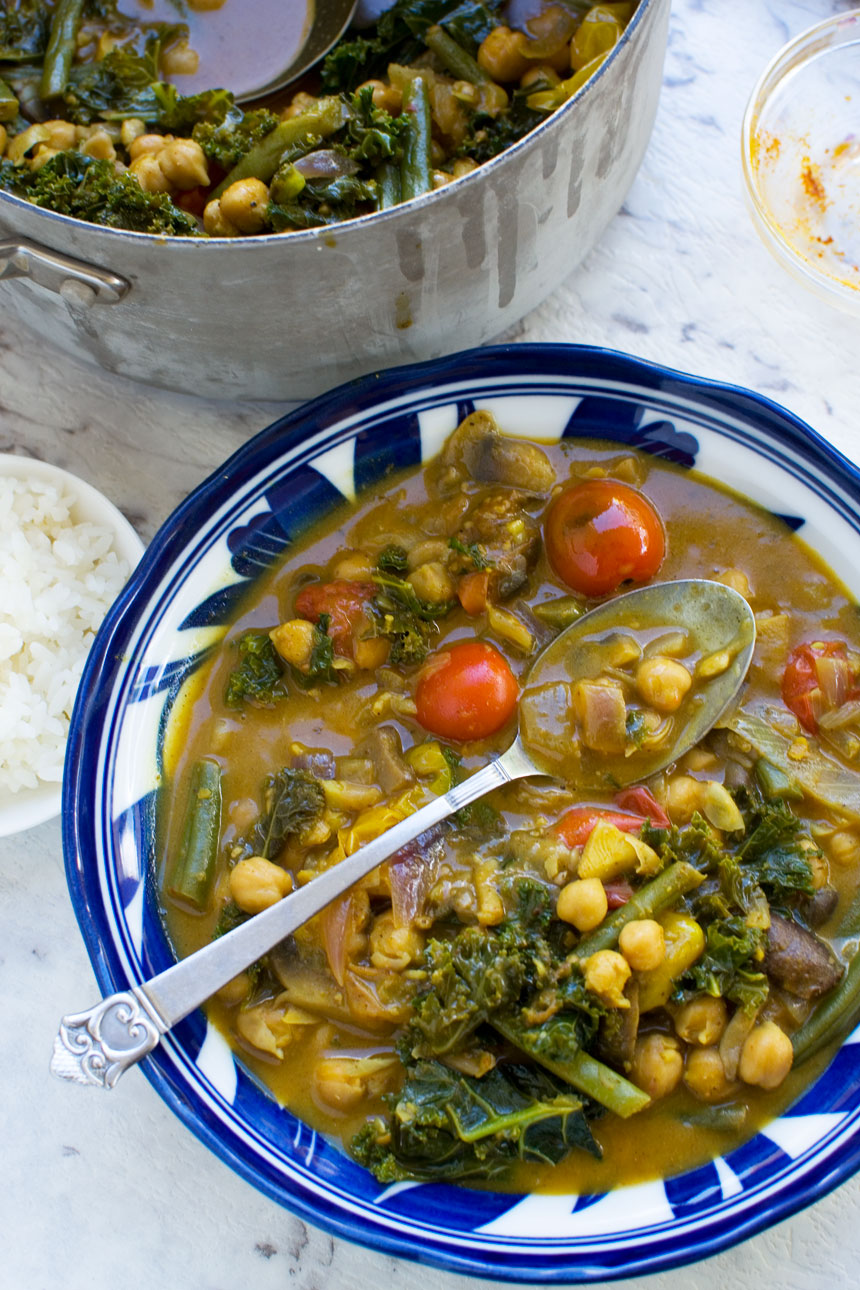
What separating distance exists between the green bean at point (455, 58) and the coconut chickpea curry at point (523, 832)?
3.87 ft

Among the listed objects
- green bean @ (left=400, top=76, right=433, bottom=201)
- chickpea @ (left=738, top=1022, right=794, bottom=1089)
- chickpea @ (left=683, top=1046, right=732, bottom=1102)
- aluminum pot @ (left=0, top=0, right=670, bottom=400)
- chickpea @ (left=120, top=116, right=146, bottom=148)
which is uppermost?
green bean @ (left=400, top=76, right=433, bottom=201)

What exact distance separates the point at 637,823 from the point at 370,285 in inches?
71.4

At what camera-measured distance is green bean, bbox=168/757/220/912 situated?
3.46 meters

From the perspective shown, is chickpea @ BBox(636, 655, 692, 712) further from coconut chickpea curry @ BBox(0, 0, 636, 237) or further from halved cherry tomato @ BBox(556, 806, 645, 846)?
coconut chickpea curry @ BBox(0, 0, 636, 237)

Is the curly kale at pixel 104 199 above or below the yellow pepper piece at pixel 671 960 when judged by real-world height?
above

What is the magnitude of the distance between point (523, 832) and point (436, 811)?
33cm

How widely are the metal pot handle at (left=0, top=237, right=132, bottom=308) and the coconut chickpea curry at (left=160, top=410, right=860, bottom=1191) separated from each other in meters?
1.03

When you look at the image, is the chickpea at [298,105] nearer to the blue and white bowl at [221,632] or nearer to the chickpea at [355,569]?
the blue and white bowl at [221,632]

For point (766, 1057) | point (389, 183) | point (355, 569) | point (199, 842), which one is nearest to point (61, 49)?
point (389, 183)

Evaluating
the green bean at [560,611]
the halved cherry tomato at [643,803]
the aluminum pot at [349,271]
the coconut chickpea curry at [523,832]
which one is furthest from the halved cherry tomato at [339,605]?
the halved cherry tomato at [643,803]

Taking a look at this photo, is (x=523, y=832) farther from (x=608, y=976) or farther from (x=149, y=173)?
(x=149, y=173)

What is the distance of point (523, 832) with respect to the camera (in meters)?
3.51

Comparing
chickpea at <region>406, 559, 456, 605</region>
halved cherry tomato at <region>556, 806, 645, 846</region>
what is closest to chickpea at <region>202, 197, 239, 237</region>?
chickpea at <region>406, 559, 456, 605</region>

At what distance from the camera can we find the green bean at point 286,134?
353 centimetres
